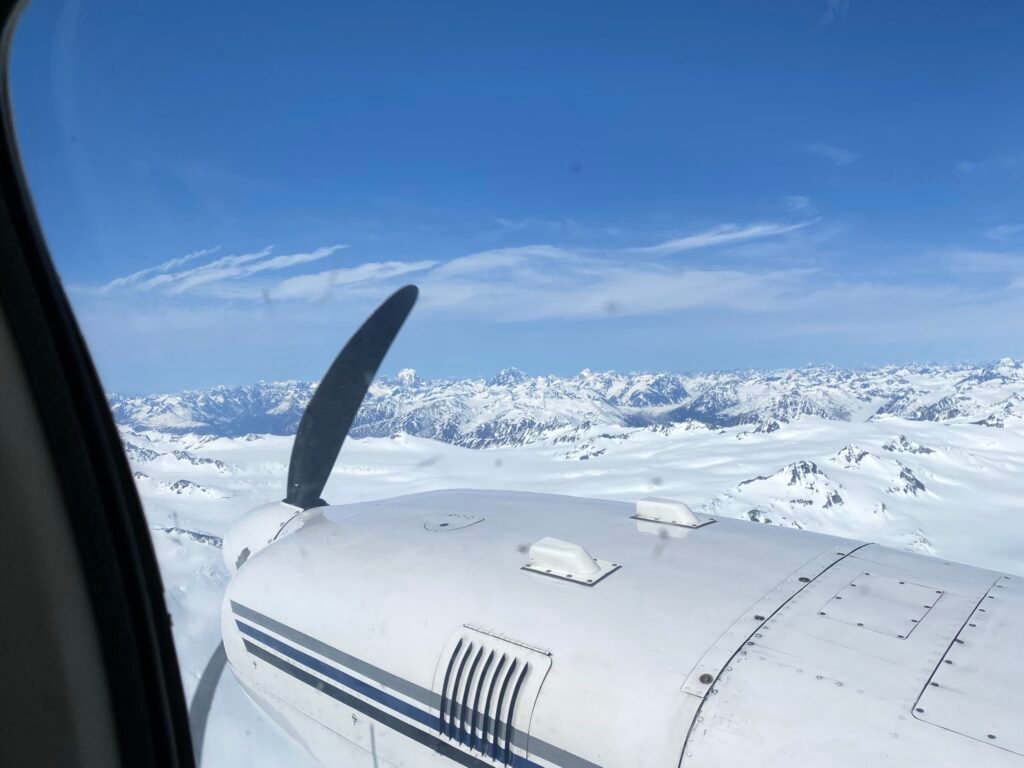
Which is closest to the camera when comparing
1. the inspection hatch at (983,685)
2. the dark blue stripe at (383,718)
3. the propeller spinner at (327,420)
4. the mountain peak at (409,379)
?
the inspection hatch at (983,685)

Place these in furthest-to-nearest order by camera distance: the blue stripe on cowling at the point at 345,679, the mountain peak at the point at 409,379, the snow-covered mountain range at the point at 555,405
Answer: the mountain peak at the point at 409,379 < the snow-covered mountain range at the point at 555,405 < the blue stripe on cowling at the point at 345,679

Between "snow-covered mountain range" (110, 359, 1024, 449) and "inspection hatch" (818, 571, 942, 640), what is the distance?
2.59 metres

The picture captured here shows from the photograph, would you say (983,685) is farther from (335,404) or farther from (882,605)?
(335,404)

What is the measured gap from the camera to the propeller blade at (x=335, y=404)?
510 cm

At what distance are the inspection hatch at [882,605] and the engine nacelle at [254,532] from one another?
3.66 meters

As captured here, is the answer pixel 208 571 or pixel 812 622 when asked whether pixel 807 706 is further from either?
pixel 208 571

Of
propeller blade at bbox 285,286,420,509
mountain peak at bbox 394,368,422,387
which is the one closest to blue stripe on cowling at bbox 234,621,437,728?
propeller blade at bbox 285,286,420,509

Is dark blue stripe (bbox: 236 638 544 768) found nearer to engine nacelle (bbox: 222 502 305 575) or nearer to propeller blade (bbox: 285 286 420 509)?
engine nacelle (bbox: 222 502 305 575)

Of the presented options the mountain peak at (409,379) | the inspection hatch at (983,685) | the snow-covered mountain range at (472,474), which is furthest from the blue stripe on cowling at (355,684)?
the mountain peak at (409,379)

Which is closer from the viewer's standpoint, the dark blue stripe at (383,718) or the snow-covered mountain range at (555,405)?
the dark blue stripe at (383,718)

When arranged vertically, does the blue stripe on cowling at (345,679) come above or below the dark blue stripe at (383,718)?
above

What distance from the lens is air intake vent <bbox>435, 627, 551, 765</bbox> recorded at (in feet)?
8.09

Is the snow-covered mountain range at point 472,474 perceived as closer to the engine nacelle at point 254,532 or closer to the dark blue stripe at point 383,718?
the engine nacelle at point 254,532

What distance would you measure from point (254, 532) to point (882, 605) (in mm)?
4182
